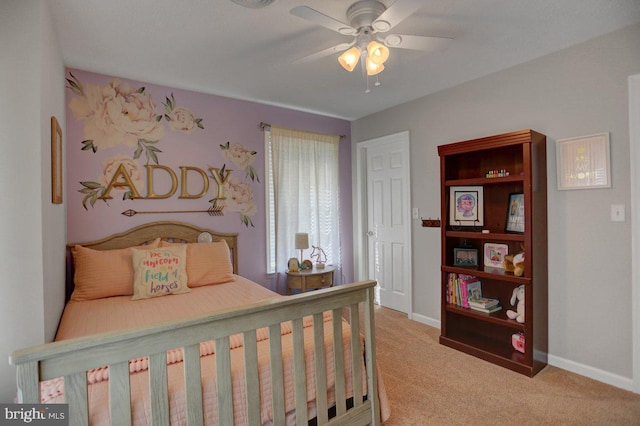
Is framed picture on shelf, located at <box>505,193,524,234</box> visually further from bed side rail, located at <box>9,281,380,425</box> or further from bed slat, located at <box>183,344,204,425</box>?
bed slat, located at <box>183,344,204,425</box>

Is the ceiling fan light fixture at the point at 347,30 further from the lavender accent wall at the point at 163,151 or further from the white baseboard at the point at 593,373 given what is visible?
the white baseboard at the point at 593,373

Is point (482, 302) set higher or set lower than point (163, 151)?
lower

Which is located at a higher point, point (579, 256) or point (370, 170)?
point (370, 170)

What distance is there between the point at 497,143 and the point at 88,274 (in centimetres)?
326

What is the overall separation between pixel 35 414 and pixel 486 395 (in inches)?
92.4

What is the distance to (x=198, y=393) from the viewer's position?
123 cm

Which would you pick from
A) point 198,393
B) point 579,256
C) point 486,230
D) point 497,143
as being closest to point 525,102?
point 497,143

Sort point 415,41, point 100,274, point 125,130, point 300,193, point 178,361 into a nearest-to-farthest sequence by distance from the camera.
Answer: point 178,361 < point 415,41 < point 100,274 < point 125,130 < point 300,193

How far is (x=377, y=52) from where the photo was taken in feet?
5.87

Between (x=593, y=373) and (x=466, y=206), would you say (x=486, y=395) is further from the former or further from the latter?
(x=466, y=206)

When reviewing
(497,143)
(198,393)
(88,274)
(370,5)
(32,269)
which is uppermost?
(370,5)

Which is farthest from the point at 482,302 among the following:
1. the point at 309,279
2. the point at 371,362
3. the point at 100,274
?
the point at 100,274

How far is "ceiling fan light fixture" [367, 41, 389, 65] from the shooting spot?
5.81ft

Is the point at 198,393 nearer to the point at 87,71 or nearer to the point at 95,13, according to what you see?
the point at 95,13
